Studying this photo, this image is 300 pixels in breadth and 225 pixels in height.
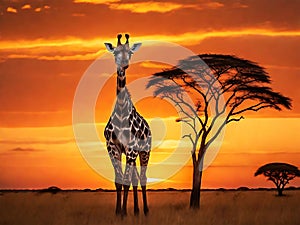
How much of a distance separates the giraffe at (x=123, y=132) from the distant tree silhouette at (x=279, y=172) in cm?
2321

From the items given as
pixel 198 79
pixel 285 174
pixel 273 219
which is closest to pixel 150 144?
pixel 273 219

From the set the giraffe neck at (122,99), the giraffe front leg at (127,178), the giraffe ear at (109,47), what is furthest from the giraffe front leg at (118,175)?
the giraffe ear at (109,47)

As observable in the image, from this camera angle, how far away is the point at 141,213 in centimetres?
1867

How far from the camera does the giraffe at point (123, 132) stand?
1727 centimetres

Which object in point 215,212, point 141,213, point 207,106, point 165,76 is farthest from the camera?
point 165,76

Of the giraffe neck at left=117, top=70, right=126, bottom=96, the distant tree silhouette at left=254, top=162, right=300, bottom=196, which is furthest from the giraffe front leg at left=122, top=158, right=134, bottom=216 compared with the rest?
the distant tree silhouette at left=254, top=162, right=300, bottom=196

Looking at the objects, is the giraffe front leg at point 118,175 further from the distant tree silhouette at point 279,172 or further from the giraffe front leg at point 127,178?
the distant tree silhouette at point 279,172

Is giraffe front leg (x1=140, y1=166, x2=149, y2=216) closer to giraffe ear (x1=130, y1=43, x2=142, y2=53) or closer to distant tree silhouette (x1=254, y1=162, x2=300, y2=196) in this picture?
giraffe ear (x1=130, y1=43, x2=142, y2=53)

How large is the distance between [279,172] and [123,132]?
78.9 ft

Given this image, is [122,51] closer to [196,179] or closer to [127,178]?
[127,178]

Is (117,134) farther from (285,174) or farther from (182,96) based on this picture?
(285,174)

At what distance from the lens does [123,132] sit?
58.1 feet

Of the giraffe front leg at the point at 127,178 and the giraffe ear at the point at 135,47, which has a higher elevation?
the giraffe ear at the point at 135,47

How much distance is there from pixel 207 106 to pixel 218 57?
1.60 metres
